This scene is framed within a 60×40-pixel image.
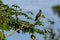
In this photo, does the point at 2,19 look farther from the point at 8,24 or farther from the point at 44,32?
the point at 44,32

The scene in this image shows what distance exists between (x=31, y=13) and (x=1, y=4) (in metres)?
1.32

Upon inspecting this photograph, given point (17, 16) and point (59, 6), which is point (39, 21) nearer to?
point (17, 16)

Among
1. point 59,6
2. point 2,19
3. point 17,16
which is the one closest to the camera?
point 2,19

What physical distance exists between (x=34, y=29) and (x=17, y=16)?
86cm

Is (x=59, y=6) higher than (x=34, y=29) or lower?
lower

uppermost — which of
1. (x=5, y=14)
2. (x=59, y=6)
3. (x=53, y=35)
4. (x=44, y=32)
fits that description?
(x=5, y=14)

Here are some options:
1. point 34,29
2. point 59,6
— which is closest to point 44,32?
point 34,29

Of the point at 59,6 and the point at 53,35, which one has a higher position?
the point at 59,6

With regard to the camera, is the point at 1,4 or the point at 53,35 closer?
the point at 1,4

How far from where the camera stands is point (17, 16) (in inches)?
543

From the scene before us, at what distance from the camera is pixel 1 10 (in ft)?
44.0

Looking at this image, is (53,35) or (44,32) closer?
(44,32)

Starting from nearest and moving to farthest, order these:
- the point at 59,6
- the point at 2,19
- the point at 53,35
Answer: the point at 2,19
the point at 59,6
the point at 53,35

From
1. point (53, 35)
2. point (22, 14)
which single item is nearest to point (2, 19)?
point (22, 14)
